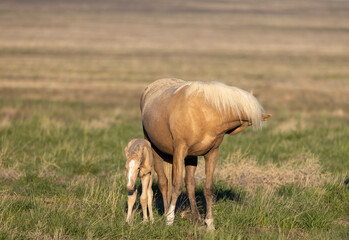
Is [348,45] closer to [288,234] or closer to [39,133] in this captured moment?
[39,133]

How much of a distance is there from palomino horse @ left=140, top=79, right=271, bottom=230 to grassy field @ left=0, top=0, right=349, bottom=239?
2.18 ft

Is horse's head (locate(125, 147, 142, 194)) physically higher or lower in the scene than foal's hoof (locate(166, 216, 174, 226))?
higher

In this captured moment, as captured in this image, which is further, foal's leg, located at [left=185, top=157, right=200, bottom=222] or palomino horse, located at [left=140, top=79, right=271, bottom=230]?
foal's leg, located at [left=185, top=157, right=200, bottom=222]

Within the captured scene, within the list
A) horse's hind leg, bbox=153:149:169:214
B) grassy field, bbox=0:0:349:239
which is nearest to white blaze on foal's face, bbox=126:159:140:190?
grassy field, bbox=0:0:349:239

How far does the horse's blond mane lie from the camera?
594 cm

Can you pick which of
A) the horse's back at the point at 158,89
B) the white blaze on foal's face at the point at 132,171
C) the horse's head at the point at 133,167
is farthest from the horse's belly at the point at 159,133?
the white blaze on foal's face at the point at 132,171

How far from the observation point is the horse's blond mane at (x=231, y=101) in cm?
594

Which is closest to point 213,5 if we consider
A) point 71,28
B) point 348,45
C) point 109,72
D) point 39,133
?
point 71,28

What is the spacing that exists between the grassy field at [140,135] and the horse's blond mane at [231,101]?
4.07 ft

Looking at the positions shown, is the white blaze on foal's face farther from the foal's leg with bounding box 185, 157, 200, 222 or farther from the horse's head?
the foal's leg with bounding box 185, 157, 200, 222

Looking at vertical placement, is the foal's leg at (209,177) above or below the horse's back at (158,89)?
below

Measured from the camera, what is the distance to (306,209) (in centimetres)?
686

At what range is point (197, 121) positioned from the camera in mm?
5945

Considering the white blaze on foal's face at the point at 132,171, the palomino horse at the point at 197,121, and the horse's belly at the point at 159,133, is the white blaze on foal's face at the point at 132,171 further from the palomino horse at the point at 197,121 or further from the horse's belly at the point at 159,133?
the horse's belly at the point at 159,133
